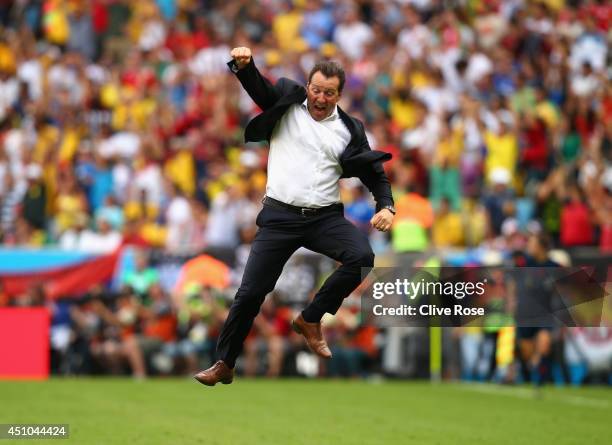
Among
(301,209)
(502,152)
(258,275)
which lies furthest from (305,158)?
(502,152)

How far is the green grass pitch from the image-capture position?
11.5 metres

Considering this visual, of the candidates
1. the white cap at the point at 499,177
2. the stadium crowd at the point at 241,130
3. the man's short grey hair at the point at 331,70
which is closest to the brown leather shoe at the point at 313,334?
the man's short grey hair at the point at 331,70

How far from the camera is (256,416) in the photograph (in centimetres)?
1345

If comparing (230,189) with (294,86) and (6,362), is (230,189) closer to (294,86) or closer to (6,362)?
(6,362)

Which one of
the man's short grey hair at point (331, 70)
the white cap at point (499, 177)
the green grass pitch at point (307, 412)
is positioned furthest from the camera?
the white cap at point (499, 177)

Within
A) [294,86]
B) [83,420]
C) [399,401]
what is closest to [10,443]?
[83,420]

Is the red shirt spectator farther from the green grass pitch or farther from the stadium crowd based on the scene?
the green grass pitch

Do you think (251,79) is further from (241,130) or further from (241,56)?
(241,130)

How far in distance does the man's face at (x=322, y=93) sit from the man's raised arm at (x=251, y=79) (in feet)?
0.87

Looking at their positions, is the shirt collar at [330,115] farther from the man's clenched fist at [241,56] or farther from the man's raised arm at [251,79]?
the man's clenched fist at [241,56]

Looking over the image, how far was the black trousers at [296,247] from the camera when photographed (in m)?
9.92

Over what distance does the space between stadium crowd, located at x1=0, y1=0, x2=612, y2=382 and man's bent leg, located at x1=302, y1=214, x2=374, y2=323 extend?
7.80 m

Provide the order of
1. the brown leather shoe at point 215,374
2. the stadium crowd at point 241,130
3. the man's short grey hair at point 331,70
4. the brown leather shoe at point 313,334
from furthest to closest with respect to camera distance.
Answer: the stadium crowd at point 241,130 < the brown leather shoe at point 313,334 < the brown leather shoe at point 215,374 < the man's short grey hair at point 331,70

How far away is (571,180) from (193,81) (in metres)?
7.24
